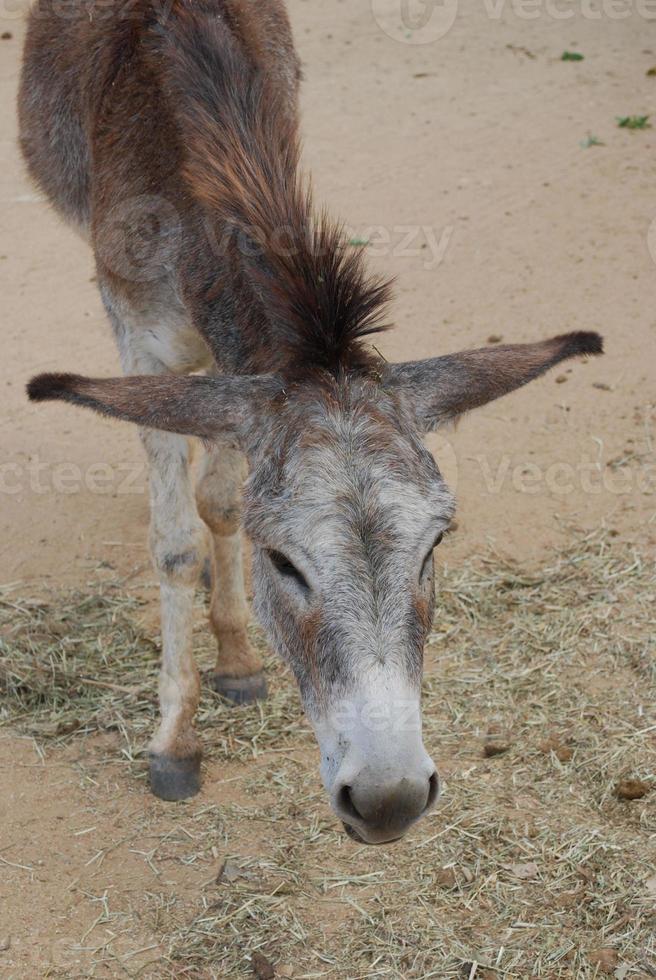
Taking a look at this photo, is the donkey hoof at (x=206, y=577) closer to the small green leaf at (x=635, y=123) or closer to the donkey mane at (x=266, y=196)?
the donkey mane at (x=266, y=196)

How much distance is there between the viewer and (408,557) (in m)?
3.14

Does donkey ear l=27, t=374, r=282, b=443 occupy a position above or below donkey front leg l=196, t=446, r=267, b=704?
above

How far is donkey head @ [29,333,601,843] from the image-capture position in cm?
299

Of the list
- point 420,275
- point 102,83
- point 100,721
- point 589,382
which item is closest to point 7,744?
point 100,721

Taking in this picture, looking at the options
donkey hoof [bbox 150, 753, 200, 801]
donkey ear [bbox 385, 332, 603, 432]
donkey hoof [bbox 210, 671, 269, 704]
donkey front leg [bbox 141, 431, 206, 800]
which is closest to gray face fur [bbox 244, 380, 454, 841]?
donkey ear [bbox 385, 332, 603, 432]

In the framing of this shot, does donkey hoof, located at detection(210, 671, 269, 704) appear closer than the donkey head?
No

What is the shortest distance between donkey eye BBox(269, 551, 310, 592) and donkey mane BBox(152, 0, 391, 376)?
59 cm

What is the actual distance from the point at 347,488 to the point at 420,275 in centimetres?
597

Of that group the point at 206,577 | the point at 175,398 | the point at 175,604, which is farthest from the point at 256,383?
the point at 206,577

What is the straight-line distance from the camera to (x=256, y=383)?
11.9 feet

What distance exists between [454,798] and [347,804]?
167 cm

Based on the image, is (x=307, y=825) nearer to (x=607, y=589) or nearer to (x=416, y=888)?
(x=416, y=888)

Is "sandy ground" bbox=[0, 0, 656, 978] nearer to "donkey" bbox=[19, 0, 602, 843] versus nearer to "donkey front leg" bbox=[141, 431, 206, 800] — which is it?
"donkey front leg" bbox=[141, 431, 206, 800]

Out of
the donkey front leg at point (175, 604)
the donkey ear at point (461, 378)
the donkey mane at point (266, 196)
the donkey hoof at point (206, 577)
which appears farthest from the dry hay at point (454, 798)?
the donkey mane at point (266, 196)
